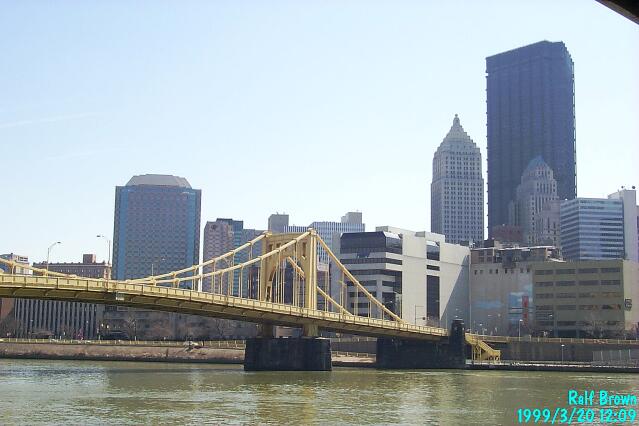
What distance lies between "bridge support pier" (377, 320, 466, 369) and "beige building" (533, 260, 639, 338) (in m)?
58.9

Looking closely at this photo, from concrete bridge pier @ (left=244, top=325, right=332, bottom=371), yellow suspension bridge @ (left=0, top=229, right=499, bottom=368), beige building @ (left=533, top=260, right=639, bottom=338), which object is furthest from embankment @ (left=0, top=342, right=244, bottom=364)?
beige building @ (left=533, top=260, right=639, bottom=338)

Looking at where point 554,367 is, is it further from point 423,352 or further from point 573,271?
point 573,271

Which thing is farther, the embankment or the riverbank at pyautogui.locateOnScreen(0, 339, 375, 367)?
the embankment

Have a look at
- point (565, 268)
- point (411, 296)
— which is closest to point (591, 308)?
point (565, 268)

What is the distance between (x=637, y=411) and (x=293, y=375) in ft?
150

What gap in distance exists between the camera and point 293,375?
9519 centimetres

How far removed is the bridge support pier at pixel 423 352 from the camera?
12558cm

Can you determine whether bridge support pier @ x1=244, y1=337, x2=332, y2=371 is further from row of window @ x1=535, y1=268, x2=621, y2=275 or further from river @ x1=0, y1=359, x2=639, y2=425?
row of window @ x1=535, y1=268, x2=621, y2=275

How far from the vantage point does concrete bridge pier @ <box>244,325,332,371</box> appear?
105m

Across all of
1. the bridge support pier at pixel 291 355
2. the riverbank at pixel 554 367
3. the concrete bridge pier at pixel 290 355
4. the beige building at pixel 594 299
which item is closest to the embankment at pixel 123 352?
the concrete bridge pier at pixel 290 355

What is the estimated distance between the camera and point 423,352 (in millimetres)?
127000

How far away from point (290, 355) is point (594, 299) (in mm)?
92661

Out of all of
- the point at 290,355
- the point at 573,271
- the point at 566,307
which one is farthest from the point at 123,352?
the point at 573,271

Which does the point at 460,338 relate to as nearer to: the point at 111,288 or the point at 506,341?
the point at 506,341
